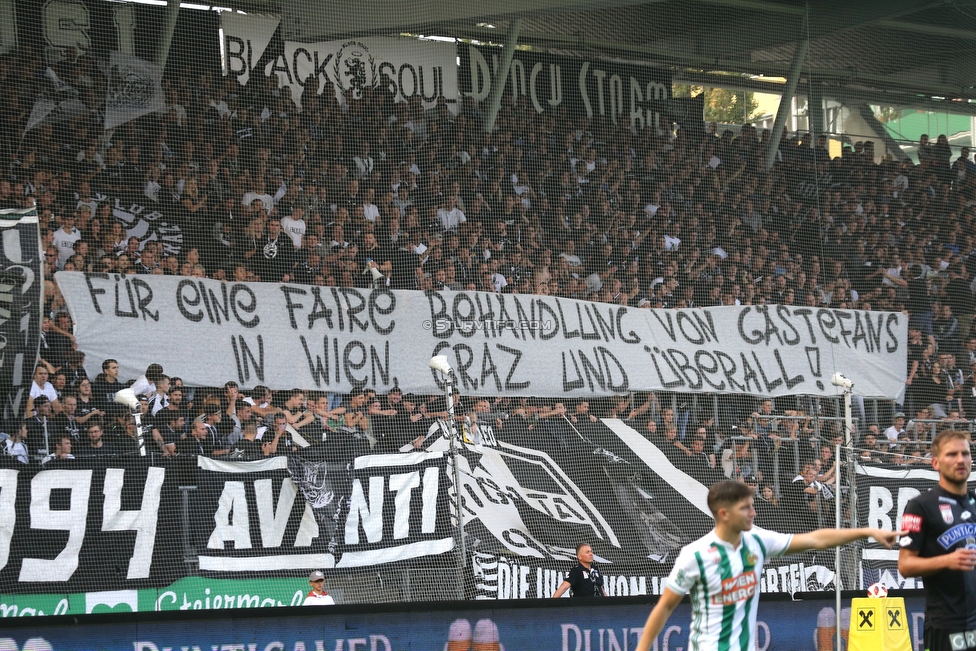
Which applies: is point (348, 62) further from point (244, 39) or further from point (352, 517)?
point (352, 517)

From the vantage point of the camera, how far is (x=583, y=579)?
10.7 metres

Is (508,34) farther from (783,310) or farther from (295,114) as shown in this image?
(783,310)

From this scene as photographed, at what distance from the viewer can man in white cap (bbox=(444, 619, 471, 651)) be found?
9.12 m

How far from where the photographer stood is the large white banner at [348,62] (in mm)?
13508

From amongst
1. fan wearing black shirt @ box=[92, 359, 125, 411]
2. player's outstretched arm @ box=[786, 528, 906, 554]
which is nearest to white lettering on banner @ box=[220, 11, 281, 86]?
fan wearing black shirt @ box=[92, 359, 125, 411]

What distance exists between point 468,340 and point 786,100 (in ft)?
22.0

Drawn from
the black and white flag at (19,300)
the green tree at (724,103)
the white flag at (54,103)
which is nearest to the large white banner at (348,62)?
the white flag at (54,103)

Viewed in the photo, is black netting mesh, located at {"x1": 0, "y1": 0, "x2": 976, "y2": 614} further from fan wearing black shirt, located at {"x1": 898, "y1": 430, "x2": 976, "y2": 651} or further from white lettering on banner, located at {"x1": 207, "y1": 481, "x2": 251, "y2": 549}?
fan wearing black shirt, located at {"x1": 898, "y1": 430, "x2": 976, "y2": 651}

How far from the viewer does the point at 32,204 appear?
11547 mm

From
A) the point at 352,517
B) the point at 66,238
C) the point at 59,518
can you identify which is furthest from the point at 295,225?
the point at 59,518

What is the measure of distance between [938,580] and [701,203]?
11.0 m

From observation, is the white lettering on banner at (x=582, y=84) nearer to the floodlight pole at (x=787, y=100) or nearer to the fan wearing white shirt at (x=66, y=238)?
the floodlight pole at (x=787, y=100)

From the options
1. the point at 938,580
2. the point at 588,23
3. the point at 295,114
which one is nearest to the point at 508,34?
the point at 588,23

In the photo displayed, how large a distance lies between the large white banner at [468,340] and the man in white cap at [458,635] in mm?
3703
